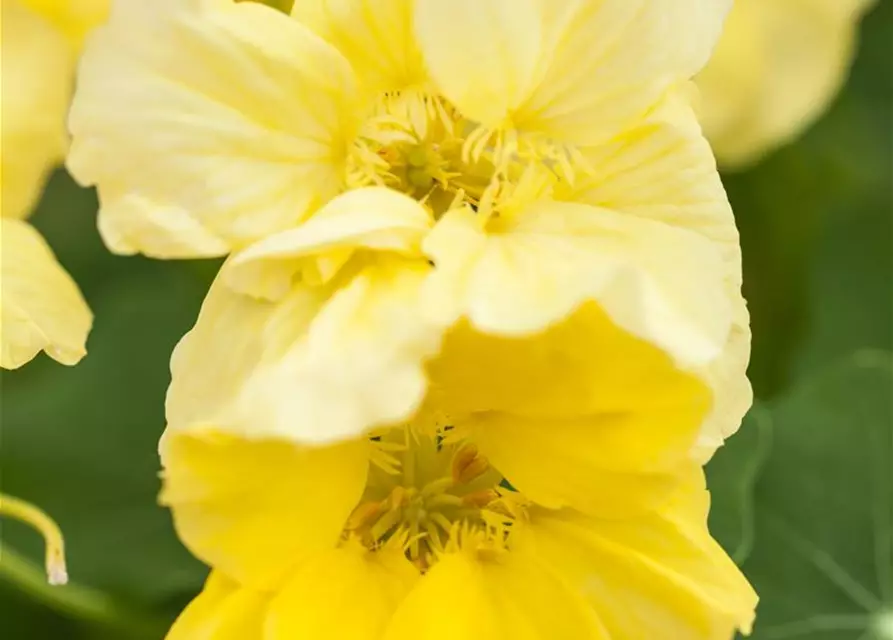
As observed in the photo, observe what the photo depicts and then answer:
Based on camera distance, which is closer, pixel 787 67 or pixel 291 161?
pixel 291 161

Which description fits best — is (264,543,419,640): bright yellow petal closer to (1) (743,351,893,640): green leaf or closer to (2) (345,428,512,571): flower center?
(2) (345,428,512,571): flower center

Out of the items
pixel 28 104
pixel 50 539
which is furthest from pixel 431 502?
pixel 28 104

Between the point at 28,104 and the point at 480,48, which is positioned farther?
the point at 28,104

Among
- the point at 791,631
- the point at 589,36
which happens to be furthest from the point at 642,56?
the point at 791,631

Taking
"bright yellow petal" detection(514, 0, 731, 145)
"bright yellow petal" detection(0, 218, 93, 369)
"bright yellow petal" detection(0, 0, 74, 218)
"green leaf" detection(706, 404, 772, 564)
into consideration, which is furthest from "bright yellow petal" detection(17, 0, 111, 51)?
"green leaf" detection(706, 404, 772, 564)

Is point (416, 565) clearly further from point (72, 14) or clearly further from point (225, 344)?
point (72, 14)

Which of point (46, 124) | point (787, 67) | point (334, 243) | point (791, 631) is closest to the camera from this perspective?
point (334, 243)

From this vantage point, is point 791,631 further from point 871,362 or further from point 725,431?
point 725,431
